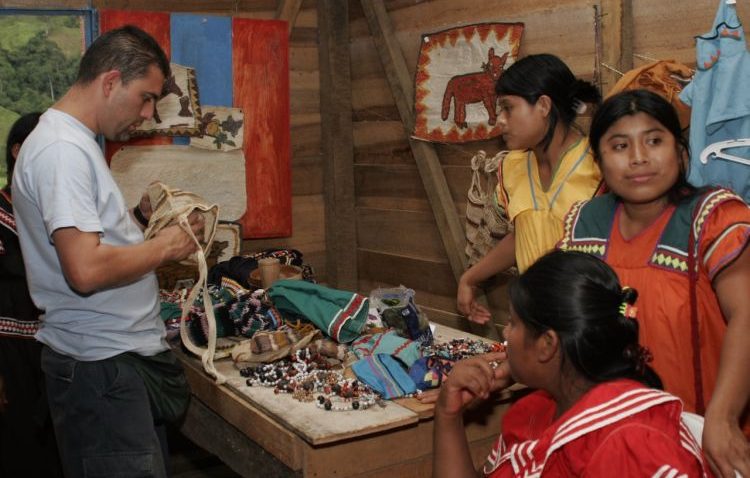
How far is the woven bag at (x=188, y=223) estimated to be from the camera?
109 inches

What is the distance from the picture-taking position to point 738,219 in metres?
1.99

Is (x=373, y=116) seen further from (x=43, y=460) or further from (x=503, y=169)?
(x=43, y=460)

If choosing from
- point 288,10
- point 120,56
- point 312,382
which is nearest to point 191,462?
point 312,382

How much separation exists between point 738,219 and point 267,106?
3959 millimetres

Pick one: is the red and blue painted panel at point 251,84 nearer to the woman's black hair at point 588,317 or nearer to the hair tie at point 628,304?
the woman's black hair at point 588,317

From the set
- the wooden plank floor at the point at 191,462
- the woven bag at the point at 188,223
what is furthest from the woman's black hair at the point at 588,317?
the wooden plank floor at the point at 191,462

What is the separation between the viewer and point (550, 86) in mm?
2879

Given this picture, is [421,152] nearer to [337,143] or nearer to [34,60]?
[337,143]

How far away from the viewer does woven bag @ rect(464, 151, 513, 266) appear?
4.36 metres

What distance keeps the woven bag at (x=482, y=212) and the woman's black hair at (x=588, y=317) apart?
249cm

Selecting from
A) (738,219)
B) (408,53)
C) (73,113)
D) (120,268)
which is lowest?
(120,268)

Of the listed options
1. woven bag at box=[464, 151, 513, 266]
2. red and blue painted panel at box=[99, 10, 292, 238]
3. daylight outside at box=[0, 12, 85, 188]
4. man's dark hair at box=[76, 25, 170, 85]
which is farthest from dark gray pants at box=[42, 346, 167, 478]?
red and blue painted panel at box=[99, 10, 292, 238]

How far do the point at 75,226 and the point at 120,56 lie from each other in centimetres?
58

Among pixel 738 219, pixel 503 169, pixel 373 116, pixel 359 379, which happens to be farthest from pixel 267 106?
pixel 738 219
